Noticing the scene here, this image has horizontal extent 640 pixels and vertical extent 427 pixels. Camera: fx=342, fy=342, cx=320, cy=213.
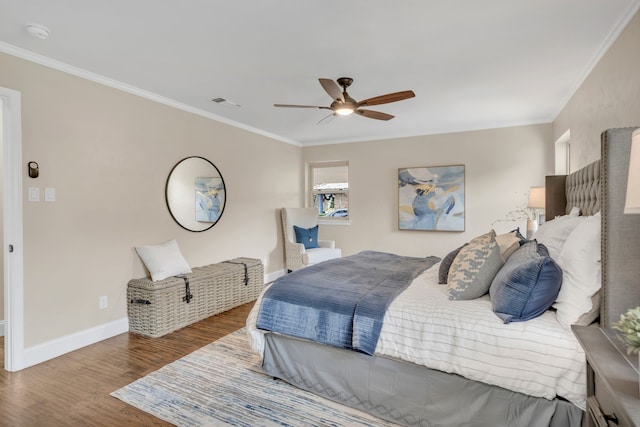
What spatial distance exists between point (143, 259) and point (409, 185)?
13.0 ft

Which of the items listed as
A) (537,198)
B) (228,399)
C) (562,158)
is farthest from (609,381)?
(562,158)

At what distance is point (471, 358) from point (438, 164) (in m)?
4.10

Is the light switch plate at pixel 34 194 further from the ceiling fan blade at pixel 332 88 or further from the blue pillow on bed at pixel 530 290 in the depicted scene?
the blue pillow on bed at pixel 530 290

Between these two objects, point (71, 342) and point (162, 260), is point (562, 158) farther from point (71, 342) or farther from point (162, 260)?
point (71, 342)

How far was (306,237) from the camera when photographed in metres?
5.68

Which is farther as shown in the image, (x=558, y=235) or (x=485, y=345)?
(x=558, y=235)

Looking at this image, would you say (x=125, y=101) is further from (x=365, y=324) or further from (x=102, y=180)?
(x=365, y=324)

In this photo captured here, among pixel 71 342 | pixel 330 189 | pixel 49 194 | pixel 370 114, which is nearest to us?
pixel 49 194

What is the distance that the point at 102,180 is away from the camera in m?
3.26

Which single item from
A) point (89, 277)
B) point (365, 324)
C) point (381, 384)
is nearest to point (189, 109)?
point (89, 277)

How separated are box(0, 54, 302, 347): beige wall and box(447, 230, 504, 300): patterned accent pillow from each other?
10.2 feet

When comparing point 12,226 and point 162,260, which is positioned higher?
point 12,226

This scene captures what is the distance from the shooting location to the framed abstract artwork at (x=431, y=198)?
17.2 feet

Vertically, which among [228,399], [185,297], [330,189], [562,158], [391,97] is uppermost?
[391,97]
